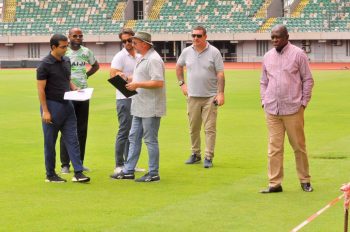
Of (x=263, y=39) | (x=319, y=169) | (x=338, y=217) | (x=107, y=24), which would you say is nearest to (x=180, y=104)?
(x=319, y=169)

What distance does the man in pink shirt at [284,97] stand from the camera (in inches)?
502

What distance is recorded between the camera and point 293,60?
12750 mm

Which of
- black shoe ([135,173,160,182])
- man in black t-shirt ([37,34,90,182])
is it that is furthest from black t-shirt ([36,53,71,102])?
black shoe ([135,173,160,182])

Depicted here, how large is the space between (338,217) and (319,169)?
4.13 metres

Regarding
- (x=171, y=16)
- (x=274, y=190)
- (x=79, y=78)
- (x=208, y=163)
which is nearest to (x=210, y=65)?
(x=208, y=163)

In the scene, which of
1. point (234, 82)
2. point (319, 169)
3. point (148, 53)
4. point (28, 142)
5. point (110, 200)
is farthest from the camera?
point (234, 82)

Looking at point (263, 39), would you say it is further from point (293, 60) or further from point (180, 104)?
point (293, 60)

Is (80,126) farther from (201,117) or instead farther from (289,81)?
(289,81)

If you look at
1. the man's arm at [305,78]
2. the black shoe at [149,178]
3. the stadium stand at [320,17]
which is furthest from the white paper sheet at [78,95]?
the stadium stand at [320,17]

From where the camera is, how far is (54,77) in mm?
13977

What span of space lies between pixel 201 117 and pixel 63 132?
300cm

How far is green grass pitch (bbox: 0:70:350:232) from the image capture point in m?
11.0

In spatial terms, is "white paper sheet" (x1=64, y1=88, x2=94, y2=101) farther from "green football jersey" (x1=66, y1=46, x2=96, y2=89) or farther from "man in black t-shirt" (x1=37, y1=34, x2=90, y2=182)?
"green football jersey" (x1=66, y1=46, x2=96, y2=89)

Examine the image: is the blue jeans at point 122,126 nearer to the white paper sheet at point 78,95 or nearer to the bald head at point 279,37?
the white paper sheet at point 78,95
